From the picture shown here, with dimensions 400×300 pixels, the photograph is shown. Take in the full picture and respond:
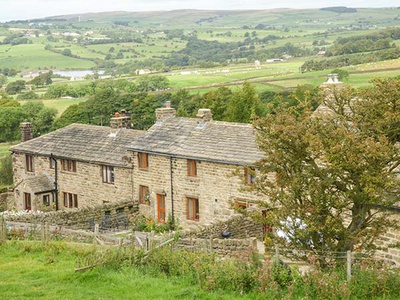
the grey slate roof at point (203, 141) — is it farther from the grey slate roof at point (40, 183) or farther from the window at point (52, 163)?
the grey slate roof at point (40, 183)

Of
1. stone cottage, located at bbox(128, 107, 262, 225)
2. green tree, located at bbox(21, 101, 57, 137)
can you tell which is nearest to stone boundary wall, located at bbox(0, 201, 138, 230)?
stone cottage, located at bbox(128, 107, 262, 225)

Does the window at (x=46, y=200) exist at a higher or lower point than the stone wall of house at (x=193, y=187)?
lower

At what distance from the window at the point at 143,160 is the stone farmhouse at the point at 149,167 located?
0.01 meters

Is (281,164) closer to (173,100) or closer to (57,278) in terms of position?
(57,278)

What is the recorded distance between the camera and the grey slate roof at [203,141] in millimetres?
34375

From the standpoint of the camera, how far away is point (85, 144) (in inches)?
1681

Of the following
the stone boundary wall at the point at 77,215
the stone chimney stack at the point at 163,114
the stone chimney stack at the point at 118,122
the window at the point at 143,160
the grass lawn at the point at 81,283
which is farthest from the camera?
the stone chimney stack at the point at 118,122

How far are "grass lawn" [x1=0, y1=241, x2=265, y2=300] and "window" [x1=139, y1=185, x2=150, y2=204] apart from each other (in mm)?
15815

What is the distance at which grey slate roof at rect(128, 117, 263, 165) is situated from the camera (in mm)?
34375

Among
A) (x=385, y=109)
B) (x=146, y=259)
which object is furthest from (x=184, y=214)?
(x=385, y=109)

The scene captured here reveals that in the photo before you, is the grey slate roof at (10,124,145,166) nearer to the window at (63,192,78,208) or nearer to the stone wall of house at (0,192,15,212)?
the window at (63,192,78,208)

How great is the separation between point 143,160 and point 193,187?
3.99 m

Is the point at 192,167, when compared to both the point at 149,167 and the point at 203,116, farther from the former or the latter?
the point at 203,116

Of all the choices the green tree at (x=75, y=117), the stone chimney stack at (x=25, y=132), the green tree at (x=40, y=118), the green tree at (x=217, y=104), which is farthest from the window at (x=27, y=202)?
the green tree at (x=40, y=118)
